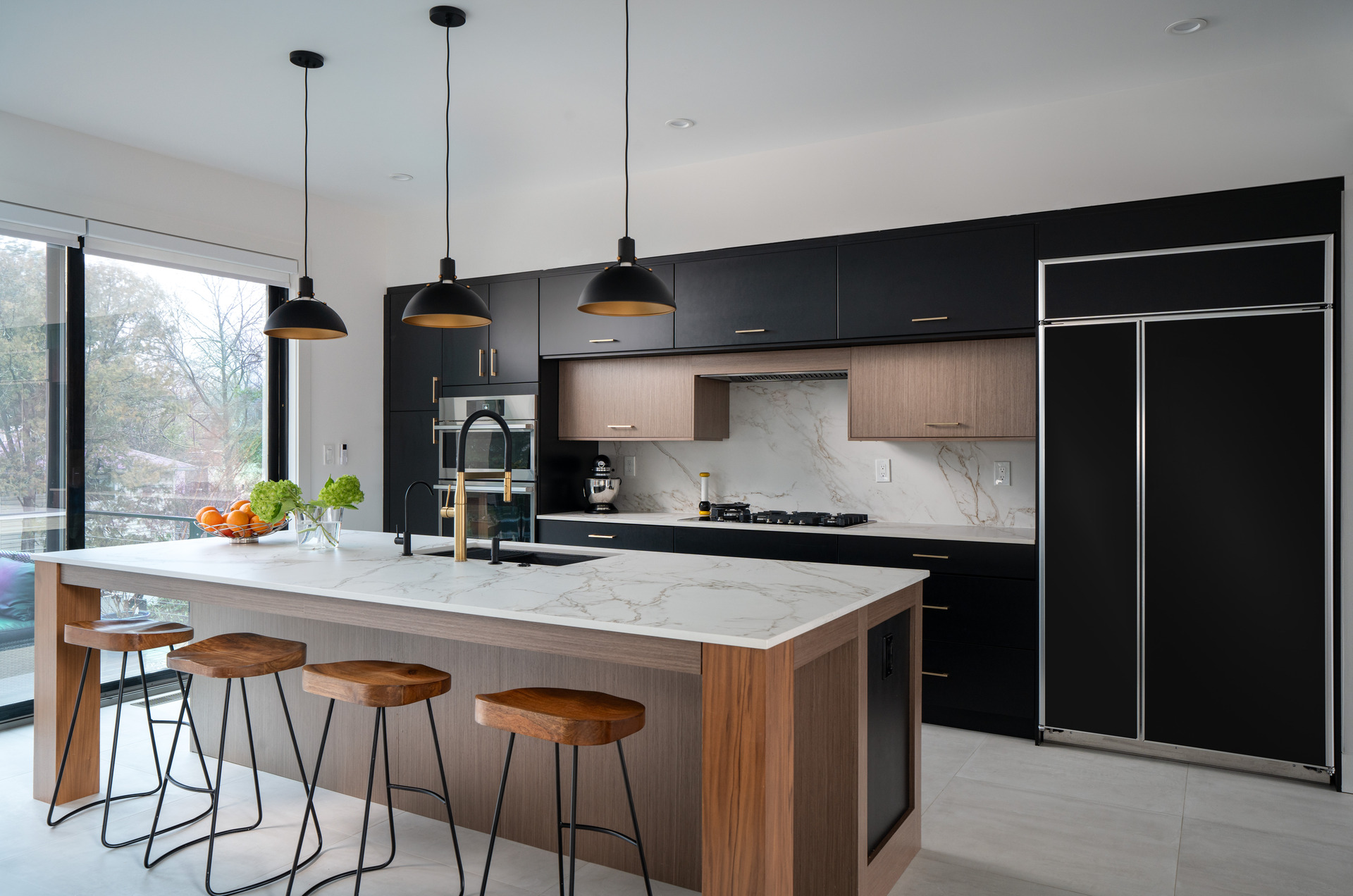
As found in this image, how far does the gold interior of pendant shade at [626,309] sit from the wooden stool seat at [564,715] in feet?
3.68

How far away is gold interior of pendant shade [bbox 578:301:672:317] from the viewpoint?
258cm

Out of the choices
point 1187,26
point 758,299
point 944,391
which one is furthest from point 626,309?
point 1187,26

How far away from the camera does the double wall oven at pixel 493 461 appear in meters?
4.79

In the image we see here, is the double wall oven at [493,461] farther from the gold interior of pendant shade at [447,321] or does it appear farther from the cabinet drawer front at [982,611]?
the cabinet drawer front at [982,611]

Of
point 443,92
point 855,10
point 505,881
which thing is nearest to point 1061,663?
point 505,881

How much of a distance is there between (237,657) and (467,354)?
2876 millimetres

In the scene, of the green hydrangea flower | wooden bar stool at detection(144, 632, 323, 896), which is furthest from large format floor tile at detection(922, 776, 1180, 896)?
the green hydrangea flower

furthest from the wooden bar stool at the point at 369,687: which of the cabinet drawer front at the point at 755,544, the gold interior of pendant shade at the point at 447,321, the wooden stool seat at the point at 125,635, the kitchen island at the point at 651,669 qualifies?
the cabinet drawer front at the point at 755,544

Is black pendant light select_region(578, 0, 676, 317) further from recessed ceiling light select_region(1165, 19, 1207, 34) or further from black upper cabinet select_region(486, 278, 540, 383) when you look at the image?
black upper cabinet select_region(486, 278, 540, 383)

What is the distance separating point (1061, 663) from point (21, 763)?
158 inches

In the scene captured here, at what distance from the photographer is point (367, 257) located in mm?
5422

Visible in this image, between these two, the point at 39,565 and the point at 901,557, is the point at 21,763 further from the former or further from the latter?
the point at 901,557

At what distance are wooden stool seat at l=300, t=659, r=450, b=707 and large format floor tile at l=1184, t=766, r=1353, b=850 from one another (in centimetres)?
245

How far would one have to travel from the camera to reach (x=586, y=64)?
3254 millimetres
